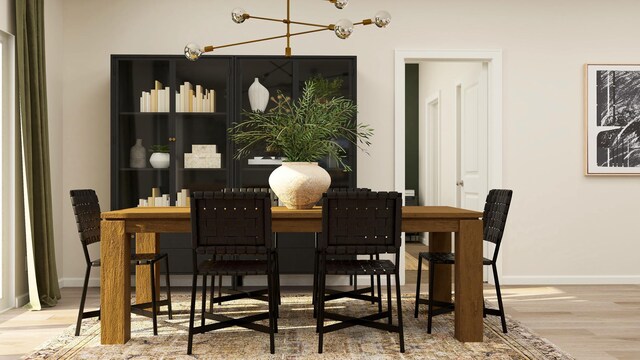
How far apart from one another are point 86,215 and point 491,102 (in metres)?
3.74

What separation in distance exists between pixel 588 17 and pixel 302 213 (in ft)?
12.5

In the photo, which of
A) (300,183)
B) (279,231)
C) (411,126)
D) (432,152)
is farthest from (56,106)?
(411,126)

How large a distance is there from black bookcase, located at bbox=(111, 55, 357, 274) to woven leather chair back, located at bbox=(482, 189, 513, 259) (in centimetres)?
156

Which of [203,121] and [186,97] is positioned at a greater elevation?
[186,97]

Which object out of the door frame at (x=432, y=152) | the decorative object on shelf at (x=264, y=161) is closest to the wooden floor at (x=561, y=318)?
the decorative object on shelf at (x=264, y=161)

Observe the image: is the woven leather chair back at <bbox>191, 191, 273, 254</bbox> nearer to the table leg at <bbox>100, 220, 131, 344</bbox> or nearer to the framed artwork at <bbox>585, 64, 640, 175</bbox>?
the table leg at <bbox>100, 220, 131, 344</bbox>

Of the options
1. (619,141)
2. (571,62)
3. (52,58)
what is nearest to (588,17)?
(571,62)

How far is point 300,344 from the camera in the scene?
12.0 feet

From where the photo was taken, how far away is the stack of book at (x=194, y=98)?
5.55 m

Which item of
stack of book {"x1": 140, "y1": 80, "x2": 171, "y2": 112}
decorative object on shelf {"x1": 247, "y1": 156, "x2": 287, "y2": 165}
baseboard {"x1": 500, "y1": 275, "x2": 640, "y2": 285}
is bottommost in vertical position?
baseboard {"x1": 500, "y1": 275, "x2": 640, "y2": 285}

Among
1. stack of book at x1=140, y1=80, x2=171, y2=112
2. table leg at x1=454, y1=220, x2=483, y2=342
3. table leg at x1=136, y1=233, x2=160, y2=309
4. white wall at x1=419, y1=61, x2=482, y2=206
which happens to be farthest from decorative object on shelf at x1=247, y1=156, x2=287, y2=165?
white wall at x1=419, y1=61, x2=482, y2=206

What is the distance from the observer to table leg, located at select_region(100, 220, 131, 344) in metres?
3.65

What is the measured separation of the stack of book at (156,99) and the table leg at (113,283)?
6.75 ft

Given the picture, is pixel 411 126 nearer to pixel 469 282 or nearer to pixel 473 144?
pixel 473 144
